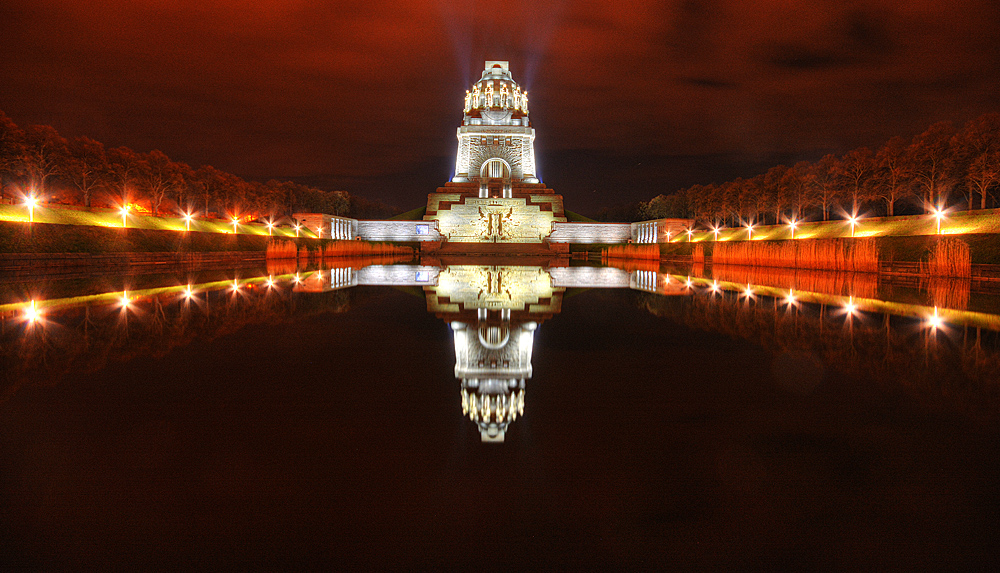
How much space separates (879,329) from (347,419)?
600 cm

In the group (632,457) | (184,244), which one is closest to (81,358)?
(632,457)

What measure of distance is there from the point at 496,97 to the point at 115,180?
40726 mm

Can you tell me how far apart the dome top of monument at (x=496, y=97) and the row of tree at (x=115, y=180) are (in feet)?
76.5

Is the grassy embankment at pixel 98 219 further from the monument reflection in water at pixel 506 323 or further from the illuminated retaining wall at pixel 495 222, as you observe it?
the illuminated retaining wall at pixel 495 222

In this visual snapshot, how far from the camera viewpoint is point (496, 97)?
212 ft

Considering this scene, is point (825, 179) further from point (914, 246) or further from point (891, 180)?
point (914, 246)

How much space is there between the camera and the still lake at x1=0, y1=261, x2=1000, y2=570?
72.5 inches

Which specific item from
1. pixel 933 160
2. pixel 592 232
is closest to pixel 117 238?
pixel 933 160

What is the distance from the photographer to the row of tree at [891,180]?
92.2 feet

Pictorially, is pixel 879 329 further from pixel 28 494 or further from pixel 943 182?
pixel 943 182

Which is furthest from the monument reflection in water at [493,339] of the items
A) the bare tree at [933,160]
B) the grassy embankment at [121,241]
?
the bare tree at [933,160]

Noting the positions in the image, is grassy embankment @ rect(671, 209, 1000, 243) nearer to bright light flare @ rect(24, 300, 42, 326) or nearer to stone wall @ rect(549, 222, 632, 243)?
stone wall @ rect(549, 222, 632, 243)

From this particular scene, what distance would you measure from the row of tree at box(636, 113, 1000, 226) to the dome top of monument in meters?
27.6

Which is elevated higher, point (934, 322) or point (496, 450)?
point (934, 322)
